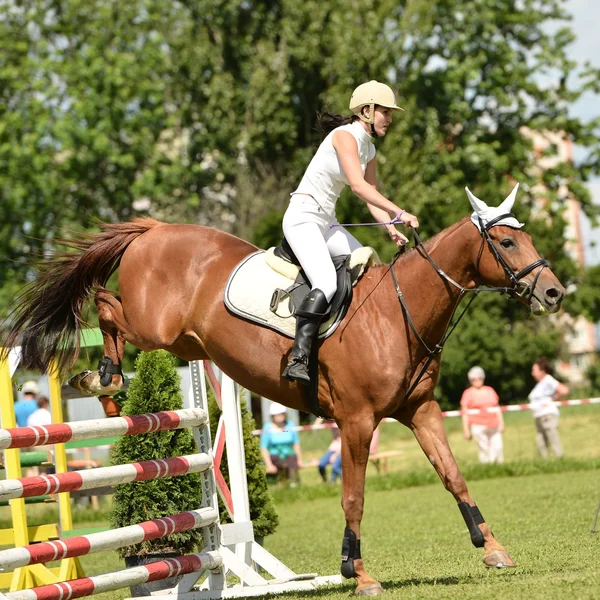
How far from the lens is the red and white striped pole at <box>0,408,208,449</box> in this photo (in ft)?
19.1

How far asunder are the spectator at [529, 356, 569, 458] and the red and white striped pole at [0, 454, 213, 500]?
10674 millimetres

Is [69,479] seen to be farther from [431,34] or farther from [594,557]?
[431,34]

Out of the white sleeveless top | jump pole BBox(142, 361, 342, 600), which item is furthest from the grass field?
the white sleeveless top

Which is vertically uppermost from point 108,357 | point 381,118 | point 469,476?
point 381,118

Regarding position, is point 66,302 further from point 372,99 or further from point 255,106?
point 255,106

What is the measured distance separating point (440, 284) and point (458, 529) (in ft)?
14.8

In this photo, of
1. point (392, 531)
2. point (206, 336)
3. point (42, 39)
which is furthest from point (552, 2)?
point (206, 336)

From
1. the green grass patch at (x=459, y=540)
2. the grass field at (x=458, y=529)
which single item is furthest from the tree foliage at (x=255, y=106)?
the green grass patch at (x=459, y=540)

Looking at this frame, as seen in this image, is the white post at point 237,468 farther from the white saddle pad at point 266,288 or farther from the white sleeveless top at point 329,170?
the white sleeveless top at point 329,170

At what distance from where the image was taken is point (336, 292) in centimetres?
662

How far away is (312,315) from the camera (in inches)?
254

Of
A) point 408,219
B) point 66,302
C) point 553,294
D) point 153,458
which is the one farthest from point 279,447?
point 553,294

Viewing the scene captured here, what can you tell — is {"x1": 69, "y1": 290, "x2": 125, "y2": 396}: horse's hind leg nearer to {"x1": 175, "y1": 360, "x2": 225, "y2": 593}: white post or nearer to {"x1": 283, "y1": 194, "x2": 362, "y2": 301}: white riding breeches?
{"x1": 175, "y1": 360, "x2": 225, "y2": 593}: white post

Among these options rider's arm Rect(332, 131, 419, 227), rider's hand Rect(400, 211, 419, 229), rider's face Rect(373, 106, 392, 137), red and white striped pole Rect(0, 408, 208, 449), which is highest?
rider's face Rect(373, 106, 392, 137)
